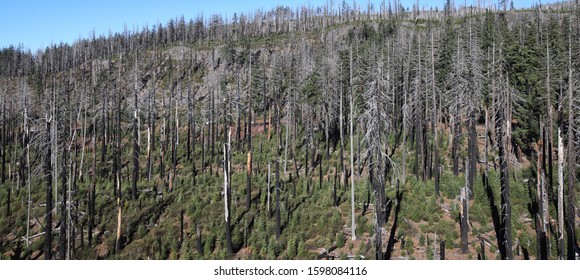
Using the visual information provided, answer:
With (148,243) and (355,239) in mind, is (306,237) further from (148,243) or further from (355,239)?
(148,243)

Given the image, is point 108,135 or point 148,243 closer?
point 148,243

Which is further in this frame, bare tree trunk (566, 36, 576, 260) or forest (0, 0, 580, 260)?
forest (0, 0, 580, 260)

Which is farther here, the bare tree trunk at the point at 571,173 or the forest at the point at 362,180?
the forest at the point at 362,180

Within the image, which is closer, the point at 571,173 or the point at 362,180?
the point at 571,173

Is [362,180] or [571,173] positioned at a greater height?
[571,173]

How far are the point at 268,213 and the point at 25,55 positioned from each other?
508 feet

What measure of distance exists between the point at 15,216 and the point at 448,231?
3746 cm

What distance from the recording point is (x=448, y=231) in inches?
1027

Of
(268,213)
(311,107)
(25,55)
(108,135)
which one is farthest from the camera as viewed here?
(25,55)

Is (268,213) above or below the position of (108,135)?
below

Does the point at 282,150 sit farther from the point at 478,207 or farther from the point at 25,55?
the point at 25,55
